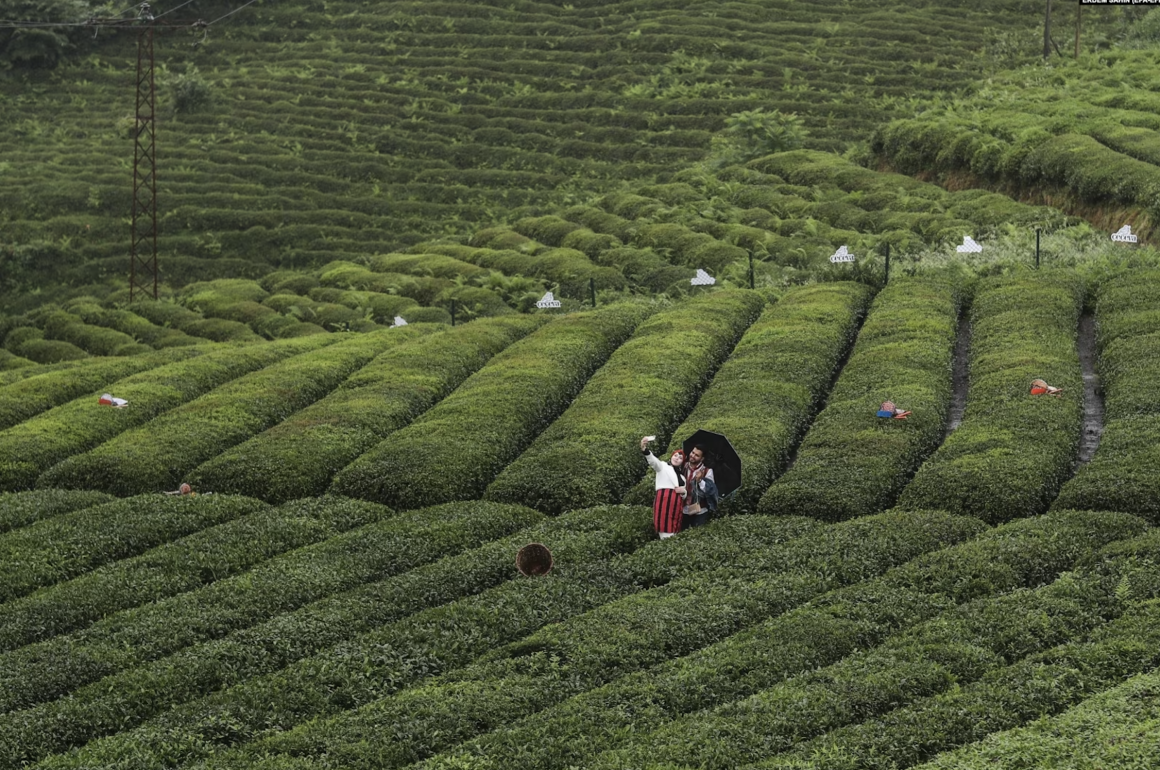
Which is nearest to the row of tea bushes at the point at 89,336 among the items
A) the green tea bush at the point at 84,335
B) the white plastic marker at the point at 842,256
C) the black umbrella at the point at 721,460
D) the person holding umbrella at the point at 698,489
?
the green tea bush at the point at 84,335

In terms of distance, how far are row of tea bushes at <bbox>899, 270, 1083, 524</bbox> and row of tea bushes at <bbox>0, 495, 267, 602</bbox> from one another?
1270 cm

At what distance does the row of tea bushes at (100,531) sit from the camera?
70.9 ft

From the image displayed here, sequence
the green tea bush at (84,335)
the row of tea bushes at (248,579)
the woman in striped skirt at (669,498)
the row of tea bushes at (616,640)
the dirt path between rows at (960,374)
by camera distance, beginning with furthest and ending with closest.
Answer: the green tea bush at (84,335)
the dirt path between rows at (960,374)
the woman in striped skirt at (669,498)
the row of tea bushes at (248,579)
the row of tea bushes at (616,640)

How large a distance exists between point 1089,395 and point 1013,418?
345 centimetres

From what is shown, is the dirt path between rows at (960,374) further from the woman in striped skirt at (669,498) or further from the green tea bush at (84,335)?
the green tea bush at (84,335)

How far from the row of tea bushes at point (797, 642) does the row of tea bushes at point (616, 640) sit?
141 mm

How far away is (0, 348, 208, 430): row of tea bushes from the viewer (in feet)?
104

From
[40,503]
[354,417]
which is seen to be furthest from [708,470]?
[40,503]

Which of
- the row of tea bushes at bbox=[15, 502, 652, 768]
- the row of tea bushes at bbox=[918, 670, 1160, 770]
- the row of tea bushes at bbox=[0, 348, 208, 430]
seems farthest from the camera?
the row of tea bushes at bbox=[0, 348, 208, 430]

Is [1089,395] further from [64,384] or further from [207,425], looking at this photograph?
[64,384]

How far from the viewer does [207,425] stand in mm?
28781

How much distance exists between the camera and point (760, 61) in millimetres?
70500

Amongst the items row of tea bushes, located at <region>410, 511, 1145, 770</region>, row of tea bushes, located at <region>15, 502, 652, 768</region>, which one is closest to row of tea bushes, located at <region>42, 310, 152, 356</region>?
row of tea bushes, located at <region>15, 502, 652, 768</region>

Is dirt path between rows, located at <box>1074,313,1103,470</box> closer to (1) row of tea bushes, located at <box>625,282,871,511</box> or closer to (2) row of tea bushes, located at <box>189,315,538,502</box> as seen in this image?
(1) row of tea bushes, located at <box>625,282,871,511</box>
